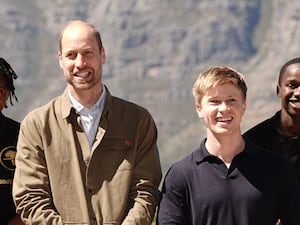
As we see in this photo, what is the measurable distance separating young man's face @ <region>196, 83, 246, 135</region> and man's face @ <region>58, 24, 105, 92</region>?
3.14 feet

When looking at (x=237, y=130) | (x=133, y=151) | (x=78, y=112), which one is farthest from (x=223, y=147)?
(x=78, y=112)

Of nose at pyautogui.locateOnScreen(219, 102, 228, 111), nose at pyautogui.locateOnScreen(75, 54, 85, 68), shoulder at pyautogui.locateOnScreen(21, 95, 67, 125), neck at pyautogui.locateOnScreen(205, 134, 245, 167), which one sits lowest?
neck at pyautogui.locateOnScreen(205, 134, 245, 167)

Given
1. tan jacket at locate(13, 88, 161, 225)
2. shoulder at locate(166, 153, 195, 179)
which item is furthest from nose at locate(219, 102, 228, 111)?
tan jacket at locate(13, 88, 161, 225)

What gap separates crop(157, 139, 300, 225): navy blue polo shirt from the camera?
274 inches

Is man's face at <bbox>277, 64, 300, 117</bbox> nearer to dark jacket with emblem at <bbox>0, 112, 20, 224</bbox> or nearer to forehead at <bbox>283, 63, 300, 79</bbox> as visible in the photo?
forehead at <bbox>283, 63, 300, 79</bbox>

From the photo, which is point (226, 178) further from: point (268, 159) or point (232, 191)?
point (268, 159)

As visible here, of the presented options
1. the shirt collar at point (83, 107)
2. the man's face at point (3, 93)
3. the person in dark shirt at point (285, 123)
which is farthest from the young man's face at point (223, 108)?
the man's face at point (3, 93)

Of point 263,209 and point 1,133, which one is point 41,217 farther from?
point 263,209

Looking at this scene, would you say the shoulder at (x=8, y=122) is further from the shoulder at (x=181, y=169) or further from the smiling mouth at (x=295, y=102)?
the smiling mouth at (x=295, y=102)

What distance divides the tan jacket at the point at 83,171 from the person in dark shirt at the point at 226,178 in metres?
0.38

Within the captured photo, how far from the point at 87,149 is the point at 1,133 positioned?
1000 millimetres

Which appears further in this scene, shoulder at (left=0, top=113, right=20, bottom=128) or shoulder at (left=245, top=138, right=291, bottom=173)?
shoulder at (left=0, top=113, right=20, bottom=128)

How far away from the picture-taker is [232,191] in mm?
6980

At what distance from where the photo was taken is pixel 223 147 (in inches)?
279
